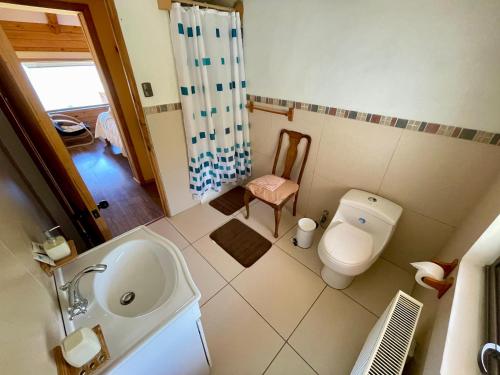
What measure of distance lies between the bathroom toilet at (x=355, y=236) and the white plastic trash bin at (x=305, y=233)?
0.24m

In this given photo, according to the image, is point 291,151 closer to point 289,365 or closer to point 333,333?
point 333,333

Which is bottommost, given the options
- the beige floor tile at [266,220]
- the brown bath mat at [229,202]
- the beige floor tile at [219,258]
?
the beige floor tile at [219,258]

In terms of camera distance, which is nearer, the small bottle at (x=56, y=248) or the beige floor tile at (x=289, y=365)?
the small bottle at (x=56, y=248)

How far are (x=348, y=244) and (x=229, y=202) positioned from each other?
4.81 feet

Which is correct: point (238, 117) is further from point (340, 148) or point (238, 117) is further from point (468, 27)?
point (468, 27)

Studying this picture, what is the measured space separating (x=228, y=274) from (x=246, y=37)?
214 cm

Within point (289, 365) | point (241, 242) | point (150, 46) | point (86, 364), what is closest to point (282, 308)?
point (289, 365)

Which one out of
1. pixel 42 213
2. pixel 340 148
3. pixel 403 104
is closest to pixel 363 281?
pixel 340 148

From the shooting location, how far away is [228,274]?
1.69 meters

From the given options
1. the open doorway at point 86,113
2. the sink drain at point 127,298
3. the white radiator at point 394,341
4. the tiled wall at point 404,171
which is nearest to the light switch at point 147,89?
the open doorway at point 86,113

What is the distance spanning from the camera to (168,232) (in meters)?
2.08

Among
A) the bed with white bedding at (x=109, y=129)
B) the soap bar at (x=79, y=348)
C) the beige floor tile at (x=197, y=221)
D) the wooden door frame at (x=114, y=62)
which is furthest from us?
the bed with white bedding at (x=109, y=129)

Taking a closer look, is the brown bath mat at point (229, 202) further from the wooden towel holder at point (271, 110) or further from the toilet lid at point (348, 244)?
the toilet lid at point (348, 244)

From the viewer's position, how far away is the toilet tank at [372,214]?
1440 mm
